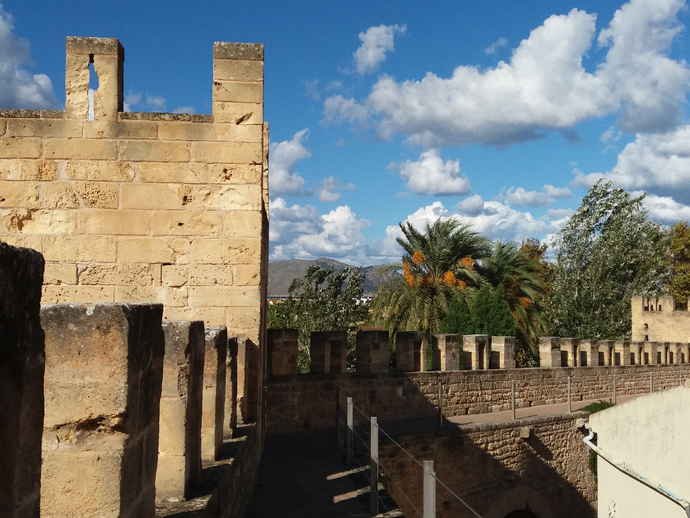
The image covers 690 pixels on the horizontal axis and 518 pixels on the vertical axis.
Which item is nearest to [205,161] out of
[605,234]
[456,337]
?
[456,337]

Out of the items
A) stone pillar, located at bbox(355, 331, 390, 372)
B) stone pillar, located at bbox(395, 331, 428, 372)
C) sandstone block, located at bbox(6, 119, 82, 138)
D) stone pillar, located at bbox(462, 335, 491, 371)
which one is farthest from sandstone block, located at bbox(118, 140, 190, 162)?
stone pillar, located at bbox(462, 335, 491, 371)

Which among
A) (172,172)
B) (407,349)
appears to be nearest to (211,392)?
(172,172)

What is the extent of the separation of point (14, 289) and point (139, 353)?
1008 mm

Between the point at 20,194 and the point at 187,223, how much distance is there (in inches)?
66.3

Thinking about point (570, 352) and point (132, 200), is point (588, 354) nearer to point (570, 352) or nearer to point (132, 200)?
point (570, 352)

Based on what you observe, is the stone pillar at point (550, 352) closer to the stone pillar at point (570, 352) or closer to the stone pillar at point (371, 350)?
the stone pillar at point (570, 352)

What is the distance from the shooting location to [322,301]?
18500 millimetres

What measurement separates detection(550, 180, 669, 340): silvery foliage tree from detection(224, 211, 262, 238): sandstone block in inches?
849

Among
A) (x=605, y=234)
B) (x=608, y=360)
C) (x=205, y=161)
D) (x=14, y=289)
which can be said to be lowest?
(x=608, y=360)

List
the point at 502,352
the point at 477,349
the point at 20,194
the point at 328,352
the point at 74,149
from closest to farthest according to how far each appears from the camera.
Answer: the point at 20,194 < the point at 74,149 < the point at 328,352 < the point at 477,349 < the point at 502,352

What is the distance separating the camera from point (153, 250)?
7.15m

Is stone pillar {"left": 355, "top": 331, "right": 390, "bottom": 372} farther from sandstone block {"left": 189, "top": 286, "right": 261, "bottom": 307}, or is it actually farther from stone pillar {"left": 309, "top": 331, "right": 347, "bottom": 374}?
sandstone block {"left": 189, "top": 286, "right": 261, "bottom": 307}

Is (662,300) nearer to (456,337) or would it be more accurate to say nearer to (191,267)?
(456,337)

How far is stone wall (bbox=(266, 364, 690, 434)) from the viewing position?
1165 cm
